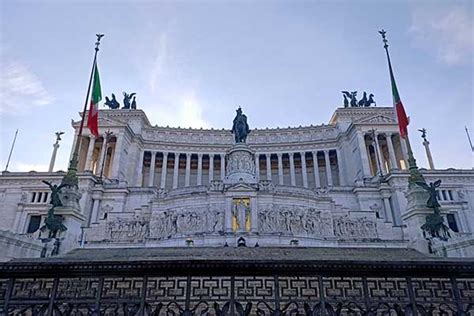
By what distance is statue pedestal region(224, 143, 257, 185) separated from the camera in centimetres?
2869

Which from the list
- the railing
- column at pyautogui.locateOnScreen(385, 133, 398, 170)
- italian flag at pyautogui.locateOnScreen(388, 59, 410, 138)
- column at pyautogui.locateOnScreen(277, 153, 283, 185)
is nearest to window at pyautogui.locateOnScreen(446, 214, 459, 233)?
column at pyautogui.locateOnScreen(385, 133, 398, 170)

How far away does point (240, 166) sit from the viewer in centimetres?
2930

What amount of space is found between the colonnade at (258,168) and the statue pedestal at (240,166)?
24750 millimetres

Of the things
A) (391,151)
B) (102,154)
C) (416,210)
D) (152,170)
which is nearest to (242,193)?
(416,210)

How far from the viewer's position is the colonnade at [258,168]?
180 feet

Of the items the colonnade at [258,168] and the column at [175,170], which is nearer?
the colonnade at [258,168]

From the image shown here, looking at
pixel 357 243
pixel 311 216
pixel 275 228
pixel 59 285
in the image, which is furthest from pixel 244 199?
pixel 59 285

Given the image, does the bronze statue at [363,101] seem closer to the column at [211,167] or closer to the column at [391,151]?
the column at [391,151]

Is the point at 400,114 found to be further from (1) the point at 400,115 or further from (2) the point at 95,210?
(2) the point at 95,210

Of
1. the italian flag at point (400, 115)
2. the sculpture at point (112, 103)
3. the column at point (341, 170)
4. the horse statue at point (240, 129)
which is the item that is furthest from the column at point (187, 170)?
the italian flag at point (400, 115)

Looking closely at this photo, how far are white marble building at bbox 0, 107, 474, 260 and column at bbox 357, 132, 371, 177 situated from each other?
Answer: 18 centimetres

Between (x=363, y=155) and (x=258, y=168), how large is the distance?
16884mm

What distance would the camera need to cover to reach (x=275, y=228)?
26.6 metres

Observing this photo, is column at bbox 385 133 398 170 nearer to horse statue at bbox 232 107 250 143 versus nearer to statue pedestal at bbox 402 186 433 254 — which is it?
horse statue at bbox 232 107 250 143
